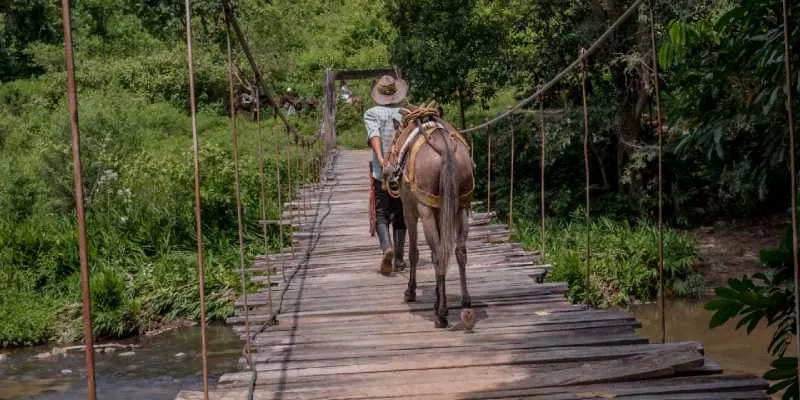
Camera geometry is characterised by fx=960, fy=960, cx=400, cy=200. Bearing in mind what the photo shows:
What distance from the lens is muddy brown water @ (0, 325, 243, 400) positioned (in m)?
7.55

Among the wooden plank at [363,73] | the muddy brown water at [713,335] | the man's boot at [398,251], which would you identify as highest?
the wooden plank at [363,73]

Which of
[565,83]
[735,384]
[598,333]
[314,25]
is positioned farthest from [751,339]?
[314,25]

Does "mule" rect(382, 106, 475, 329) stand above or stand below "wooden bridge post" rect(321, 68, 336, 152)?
below

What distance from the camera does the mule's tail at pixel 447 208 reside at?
4.33 meters

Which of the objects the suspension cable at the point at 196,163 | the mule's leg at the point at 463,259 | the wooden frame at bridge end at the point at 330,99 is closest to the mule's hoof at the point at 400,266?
the mule's leg at the point at 463,259

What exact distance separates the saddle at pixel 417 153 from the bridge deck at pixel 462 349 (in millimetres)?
572

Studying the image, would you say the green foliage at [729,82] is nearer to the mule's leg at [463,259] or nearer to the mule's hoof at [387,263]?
the mule's leg at [463,259]

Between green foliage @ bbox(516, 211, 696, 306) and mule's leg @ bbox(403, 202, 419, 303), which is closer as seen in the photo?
mule's leg @ bbox(403, 202, 419, 303)

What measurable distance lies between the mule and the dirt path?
614cm

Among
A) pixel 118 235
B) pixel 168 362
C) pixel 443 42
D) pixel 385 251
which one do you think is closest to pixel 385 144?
pixel 385 251

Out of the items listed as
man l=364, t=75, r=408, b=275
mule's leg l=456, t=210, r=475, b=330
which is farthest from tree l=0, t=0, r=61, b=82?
mule's leg l=456, t=210, r=475, b=330

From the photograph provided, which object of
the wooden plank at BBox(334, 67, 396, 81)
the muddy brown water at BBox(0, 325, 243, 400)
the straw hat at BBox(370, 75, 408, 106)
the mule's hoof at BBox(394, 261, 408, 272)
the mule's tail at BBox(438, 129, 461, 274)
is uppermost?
the wooden plank at BBox(334, 67, 396, 81)

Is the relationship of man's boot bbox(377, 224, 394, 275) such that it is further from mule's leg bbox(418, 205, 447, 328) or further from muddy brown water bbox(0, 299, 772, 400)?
muddy brown water bbox(0, 299, 772, 400)

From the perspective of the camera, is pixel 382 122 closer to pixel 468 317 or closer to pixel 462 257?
pixel 462 257
